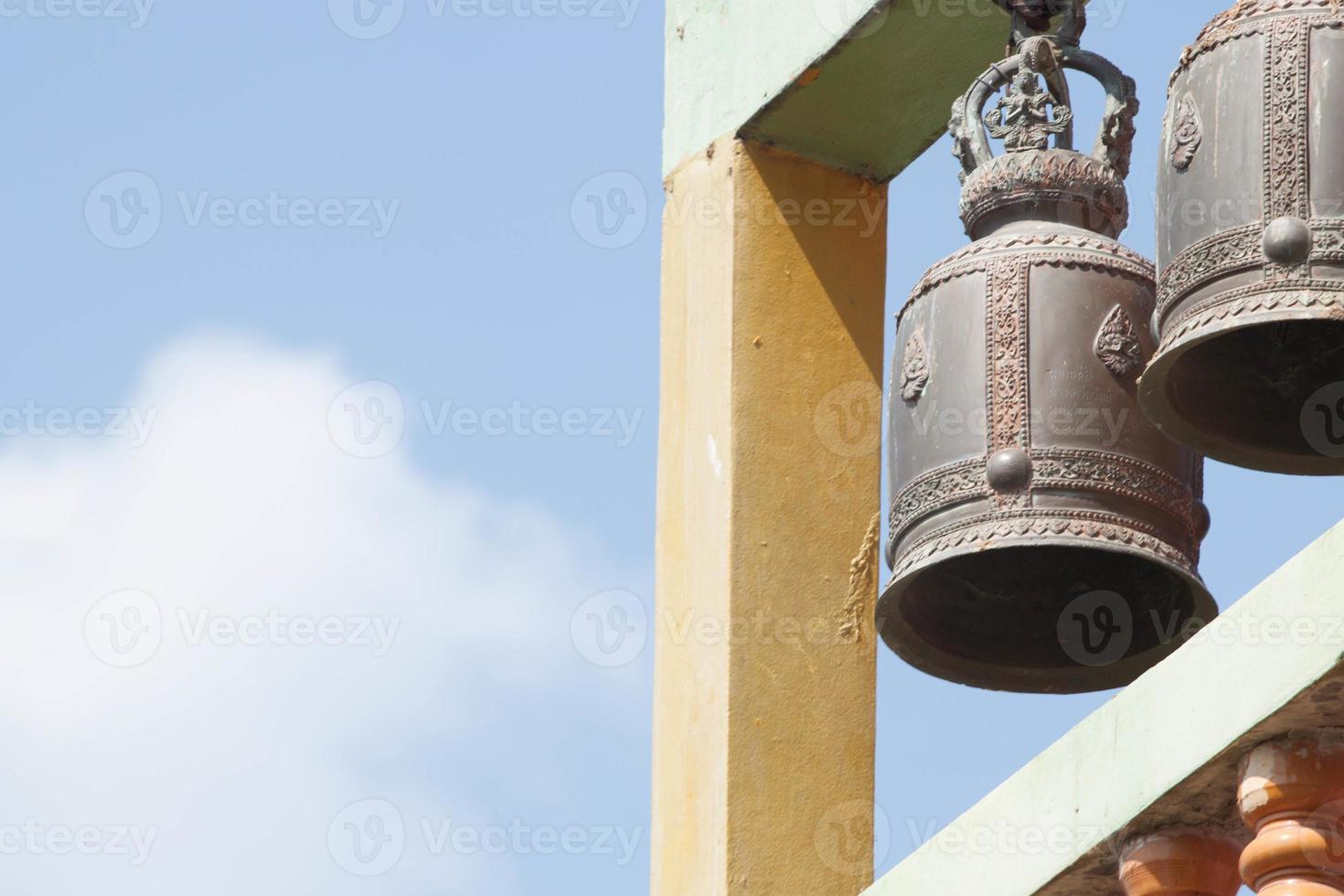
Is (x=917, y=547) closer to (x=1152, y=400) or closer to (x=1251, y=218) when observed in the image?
(x=1152, y=400)

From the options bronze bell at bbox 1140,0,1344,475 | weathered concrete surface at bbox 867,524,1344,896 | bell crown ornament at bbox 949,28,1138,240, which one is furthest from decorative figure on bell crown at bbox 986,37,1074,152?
weathered concrete surface at bbox 867,524,1344,896

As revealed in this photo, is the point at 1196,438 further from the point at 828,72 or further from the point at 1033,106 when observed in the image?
the point at 828,72

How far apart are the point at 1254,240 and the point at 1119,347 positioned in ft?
1.73

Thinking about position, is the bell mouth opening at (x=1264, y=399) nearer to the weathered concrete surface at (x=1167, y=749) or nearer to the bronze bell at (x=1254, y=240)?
the bronze bell at (x=1254, y=240)

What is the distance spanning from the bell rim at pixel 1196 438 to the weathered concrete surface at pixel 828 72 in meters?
1.16

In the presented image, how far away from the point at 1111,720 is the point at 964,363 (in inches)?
36.2

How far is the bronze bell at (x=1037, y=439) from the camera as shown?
18.6ft

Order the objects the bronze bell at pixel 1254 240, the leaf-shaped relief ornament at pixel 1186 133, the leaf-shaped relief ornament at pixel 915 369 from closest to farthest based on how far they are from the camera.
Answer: the bronze bell at pixel 1254 240, the leaf-shaped relief ornament at pixel 1186 133, the leaf-shaped relief ornament at pixel 915 369
